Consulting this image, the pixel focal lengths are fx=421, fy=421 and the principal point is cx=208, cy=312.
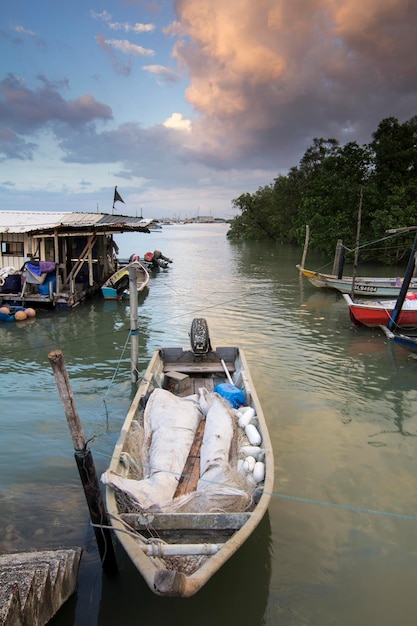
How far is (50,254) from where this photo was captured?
2206 centimetres

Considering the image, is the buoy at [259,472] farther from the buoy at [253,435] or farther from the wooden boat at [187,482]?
the buoy at [253,435]

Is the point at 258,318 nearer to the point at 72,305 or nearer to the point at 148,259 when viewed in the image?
the point at 72,305

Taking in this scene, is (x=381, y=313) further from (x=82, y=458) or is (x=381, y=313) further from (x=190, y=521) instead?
(x=82, y=458)

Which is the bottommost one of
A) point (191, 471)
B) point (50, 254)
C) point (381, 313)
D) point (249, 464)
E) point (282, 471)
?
point (282, 471)

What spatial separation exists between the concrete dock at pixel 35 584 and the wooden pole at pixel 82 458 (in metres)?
0.39

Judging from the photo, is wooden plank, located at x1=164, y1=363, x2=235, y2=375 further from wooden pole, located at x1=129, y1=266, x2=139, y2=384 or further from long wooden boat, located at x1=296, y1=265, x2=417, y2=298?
long wooden boat, located at x1=296, y1=265, x2=417, y2=298

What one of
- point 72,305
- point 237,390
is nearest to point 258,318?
point 72,305

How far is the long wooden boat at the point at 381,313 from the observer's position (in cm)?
1578

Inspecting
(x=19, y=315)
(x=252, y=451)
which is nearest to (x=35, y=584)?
(x=252, y=451)

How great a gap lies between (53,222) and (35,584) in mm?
19460

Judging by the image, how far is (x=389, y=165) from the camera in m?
33.4

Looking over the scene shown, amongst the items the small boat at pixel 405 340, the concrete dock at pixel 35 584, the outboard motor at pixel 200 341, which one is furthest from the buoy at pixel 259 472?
the small boat at pixel 405 340

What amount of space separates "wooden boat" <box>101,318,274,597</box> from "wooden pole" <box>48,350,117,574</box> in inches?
7.8

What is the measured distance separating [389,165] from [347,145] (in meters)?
3.67
